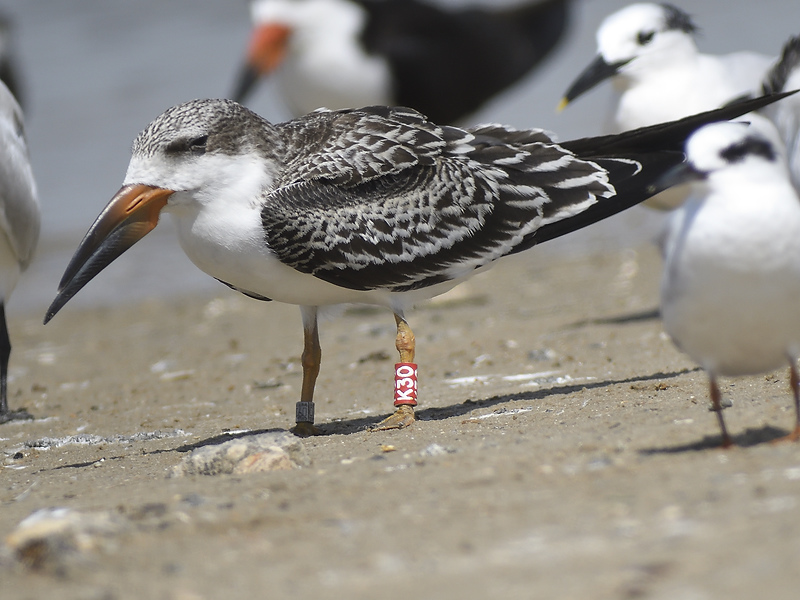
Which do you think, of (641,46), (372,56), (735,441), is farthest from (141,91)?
(735,441)

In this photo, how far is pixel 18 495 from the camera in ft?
13.0

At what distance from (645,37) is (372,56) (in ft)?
14.0

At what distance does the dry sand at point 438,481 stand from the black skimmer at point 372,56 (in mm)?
4687

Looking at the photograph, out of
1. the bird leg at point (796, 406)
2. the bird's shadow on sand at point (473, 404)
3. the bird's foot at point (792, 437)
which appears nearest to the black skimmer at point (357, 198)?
the bird's shadow on sand at point (473, 404)

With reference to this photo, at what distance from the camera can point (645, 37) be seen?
7137 mm

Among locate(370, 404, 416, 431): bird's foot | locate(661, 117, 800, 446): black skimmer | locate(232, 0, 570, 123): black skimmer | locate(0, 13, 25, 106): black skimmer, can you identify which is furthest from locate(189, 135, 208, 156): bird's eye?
locate(232, 0, 570, 123): black skimmer

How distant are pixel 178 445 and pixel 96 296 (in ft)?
19.5

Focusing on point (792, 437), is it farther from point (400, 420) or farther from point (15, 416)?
point (15, 416)

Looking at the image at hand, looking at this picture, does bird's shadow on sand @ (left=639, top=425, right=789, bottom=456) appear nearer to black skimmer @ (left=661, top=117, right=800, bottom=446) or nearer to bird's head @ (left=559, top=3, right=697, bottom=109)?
black skimmer @ (left=661, top=117, right=800, bottom=446)

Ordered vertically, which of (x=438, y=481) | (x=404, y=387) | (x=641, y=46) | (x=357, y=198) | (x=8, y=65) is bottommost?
(x=438, y=481)

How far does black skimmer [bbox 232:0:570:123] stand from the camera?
10.8 metres

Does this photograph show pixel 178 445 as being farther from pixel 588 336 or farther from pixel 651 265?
pixel 651 265

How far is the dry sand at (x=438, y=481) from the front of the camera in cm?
242

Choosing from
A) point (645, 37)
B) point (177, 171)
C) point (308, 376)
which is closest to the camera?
point (177, 171)
